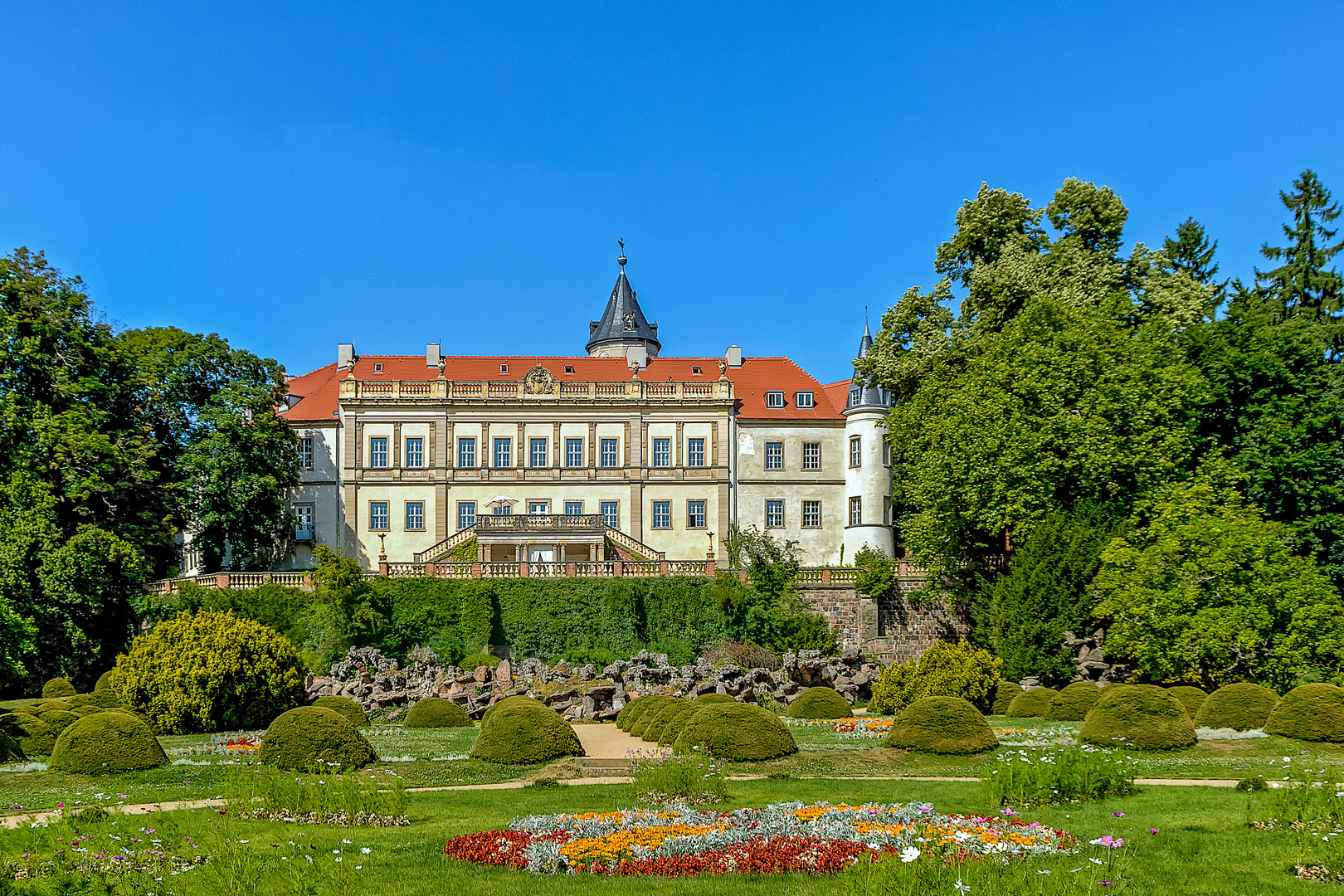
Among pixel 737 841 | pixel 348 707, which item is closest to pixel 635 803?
pixel 737 841

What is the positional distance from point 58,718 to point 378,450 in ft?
107

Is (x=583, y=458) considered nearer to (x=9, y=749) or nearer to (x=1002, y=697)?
(x=1002, y=697)

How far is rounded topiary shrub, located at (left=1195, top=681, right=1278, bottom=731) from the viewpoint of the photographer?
23797 mm

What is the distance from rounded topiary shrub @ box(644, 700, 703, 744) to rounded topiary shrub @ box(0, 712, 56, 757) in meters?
11.6

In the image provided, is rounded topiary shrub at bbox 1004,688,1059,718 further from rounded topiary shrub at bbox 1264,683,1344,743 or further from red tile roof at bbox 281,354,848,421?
red tile roof at bbox 281,354,848,421

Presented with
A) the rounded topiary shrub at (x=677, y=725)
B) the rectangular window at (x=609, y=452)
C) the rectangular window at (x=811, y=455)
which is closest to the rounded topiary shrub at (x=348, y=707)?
the rounded topiary shrub at (x=677, y=725)

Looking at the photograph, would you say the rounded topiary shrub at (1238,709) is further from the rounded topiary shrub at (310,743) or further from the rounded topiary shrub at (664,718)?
the rounded topiary shrub at (310,743)

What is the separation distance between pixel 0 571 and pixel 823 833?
1185 inches

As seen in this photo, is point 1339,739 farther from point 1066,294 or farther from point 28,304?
point 28,304

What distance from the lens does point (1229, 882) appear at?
11.2 metres

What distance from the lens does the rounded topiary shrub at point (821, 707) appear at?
30.4 meters

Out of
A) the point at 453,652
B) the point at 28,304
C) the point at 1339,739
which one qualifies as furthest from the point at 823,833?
the point at 28,304

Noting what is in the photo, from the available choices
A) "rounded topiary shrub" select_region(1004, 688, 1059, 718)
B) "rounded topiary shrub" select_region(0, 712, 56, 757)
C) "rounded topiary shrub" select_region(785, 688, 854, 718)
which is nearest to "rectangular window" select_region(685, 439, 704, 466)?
"rounded topiary shrub" select_region(785, 688, 854, 718)

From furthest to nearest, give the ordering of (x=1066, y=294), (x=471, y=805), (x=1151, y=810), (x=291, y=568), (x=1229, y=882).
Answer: (x=291, y=568)
(x=1066, y=294)
(x=471, y=805)
(x=1151, y=810)
(x=1229, y=882)
